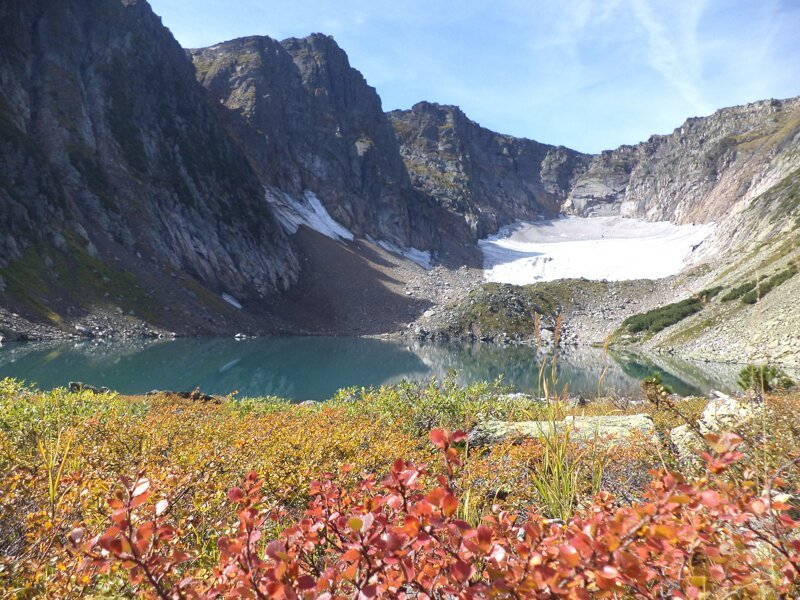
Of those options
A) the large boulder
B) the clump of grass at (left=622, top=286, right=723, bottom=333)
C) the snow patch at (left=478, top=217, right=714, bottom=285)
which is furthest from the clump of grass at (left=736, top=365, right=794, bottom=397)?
the snow patch at (left=478, top=217, right=714, bottom=285)

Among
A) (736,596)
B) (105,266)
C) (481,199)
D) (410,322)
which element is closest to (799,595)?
(736,596)

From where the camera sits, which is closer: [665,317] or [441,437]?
Answer: [441,437]

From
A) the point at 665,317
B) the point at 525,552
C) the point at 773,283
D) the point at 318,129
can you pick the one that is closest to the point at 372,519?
the point at 525,552

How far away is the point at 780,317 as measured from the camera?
152ft

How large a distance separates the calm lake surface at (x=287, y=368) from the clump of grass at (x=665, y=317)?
15.6 metres

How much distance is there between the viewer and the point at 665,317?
247 feet

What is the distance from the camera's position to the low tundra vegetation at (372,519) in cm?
156

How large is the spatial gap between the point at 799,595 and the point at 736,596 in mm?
213

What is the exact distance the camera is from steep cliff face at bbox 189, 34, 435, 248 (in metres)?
113

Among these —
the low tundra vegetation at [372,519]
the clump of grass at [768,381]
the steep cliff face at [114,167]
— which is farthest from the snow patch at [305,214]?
the low tundra vegetation at [372,519]

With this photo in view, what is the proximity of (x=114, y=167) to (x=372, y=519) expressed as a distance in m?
84.2

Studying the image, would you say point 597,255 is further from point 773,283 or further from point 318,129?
point 773,283

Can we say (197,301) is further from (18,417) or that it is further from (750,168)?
(750,168)

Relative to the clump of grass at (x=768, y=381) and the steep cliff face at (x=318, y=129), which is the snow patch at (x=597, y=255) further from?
the clump of grass at (x=768, y=381)
